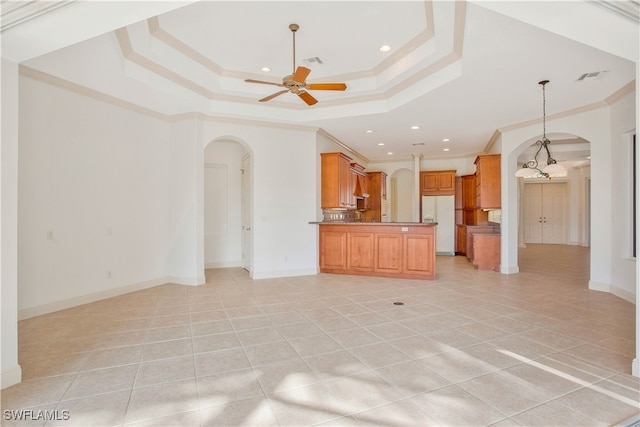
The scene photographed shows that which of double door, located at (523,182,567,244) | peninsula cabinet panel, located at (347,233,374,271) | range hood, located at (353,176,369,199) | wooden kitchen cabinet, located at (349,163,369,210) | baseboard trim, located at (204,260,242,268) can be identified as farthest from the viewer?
double door, located at (523,182,567,244)

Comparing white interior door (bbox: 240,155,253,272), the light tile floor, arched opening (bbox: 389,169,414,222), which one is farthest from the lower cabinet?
arched opening (bbox: 389,169,414,222)

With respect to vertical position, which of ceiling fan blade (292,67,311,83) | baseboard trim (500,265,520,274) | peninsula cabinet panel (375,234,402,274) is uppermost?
ceiling fan blade (292,67,311,83)

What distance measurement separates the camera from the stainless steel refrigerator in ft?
31.8

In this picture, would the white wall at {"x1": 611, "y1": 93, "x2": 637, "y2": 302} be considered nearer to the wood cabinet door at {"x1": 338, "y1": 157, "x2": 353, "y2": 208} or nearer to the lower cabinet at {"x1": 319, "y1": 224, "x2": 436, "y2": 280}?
the lower cabinet at {"x1": 319, "y1": 224, "x2": 436, "y2": 280}

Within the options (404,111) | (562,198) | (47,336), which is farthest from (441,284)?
(562,198)

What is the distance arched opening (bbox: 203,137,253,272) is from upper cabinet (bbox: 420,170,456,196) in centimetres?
545

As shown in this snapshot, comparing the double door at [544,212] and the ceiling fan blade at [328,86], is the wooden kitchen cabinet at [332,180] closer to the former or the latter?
the ceiling fan blade at [328,86]

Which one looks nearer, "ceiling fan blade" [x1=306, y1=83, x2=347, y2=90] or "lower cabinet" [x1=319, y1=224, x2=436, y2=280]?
"ceiling fan blade" [x1=306, y1=83, x2=347, y2=90]

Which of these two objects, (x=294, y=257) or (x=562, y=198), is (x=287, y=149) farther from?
(x=562, y=198)

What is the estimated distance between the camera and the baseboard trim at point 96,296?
3.86m

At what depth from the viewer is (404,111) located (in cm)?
548

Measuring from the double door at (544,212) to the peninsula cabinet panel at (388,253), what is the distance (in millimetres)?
10280

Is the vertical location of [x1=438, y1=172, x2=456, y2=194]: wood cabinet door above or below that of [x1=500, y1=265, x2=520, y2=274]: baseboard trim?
above

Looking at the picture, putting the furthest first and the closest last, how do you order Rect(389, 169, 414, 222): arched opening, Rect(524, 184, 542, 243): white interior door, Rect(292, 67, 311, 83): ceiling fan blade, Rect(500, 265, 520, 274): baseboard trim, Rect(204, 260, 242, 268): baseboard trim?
Rect(524, 184, 542, 243): white interior door
Rect(389, 169, 414, 222): arched opening
Rect(204, 260, 242, 268): baseboard trim
Rect(500, 265, 520, 274): baseboard trim
Rect(292, 67, 311, 83): ceiling fan blade
